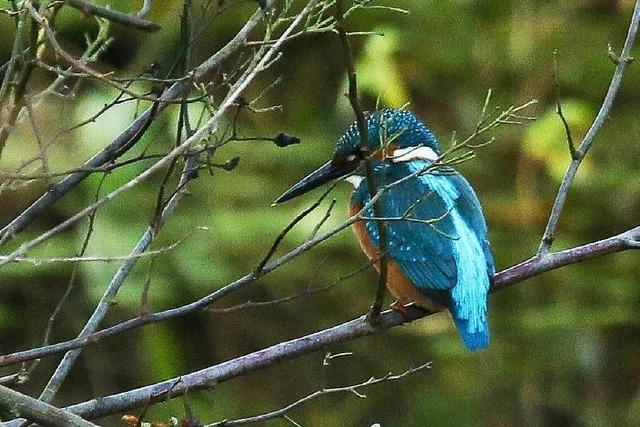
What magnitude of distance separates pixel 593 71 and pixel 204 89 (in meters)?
2.69

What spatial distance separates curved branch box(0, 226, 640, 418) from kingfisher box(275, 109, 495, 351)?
0.65ft

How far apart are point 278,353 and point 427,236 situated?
0.84 metres

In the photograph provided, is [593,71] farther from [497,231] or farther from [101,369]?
[101,369]

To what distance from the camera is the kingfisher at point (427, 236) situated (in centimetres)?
266

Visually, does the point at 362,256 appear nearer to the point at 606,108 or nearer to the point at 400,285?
the point at 400,285

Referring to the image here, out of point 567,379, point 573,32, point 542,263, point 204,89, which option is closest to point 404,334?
point 567,379

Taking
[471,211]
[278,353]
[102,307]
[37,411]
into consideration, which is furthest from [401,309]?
[37,411]

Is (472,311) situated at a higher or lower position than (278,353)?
lower

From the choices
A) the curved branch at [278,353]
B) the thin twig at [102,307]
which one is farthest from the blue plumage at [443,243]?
the thin twig at [102,307]

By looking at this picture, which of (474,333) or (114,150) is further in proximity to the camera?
(474,333)

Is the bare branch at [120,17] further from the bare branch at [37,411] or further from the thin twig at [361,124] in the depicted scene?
the bare branch at [37,411]

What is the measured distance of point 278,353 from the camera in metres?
2.06

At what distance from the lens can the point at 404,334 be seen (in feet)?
15.5

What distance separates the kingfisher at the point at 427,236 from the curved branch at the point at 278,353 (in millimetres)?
197
